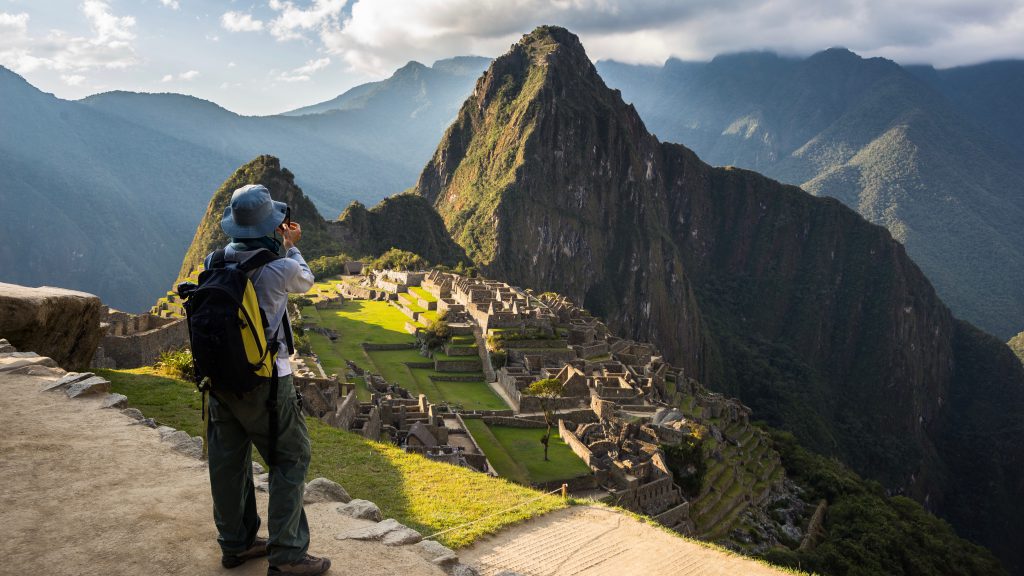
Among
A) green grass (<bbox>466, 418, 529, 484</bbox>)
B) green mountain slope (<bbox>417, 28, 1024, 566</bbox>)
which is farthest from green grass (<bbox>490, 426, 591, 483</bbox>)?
green mountain slope (<bbox>417, 28, 1024, 566</bbox>)

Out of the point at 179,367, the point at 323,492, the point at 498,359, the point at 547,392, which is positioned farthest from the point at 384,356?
the point at 323,492

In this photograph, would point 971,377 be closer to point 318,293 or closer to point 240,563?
point 318,293

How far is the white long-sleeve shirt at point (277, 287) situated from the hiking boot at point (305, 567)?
49.1 inches

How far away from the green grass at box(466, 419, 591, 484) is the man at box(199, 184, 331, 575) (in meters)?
16.9

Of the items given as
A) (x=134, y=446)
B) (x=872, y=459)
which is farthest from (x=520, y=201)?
(x=134, y=446)

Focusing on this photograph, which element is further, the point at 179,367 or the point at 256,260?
the point at 179,367

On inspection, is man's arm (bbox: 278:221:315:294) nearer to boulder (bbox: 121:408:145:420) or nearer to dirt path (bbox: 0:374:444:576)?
dirt path (bbox: 0:374:444:576)

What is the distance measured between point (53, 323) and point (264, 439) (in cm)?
719

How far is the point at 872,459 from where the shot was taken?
9644cm

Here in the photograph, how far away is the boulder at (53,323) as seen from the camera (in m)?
9.36

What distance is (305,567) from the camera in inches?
179

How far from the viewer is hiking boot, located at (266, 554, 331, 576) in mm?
4469

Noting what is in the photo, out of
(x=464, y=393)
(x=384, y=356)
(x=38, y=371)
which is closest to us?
(x=38, y=371)

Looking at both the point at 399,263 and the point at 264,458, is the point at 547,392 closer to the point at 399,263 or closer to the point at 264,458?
the point at 264,458
